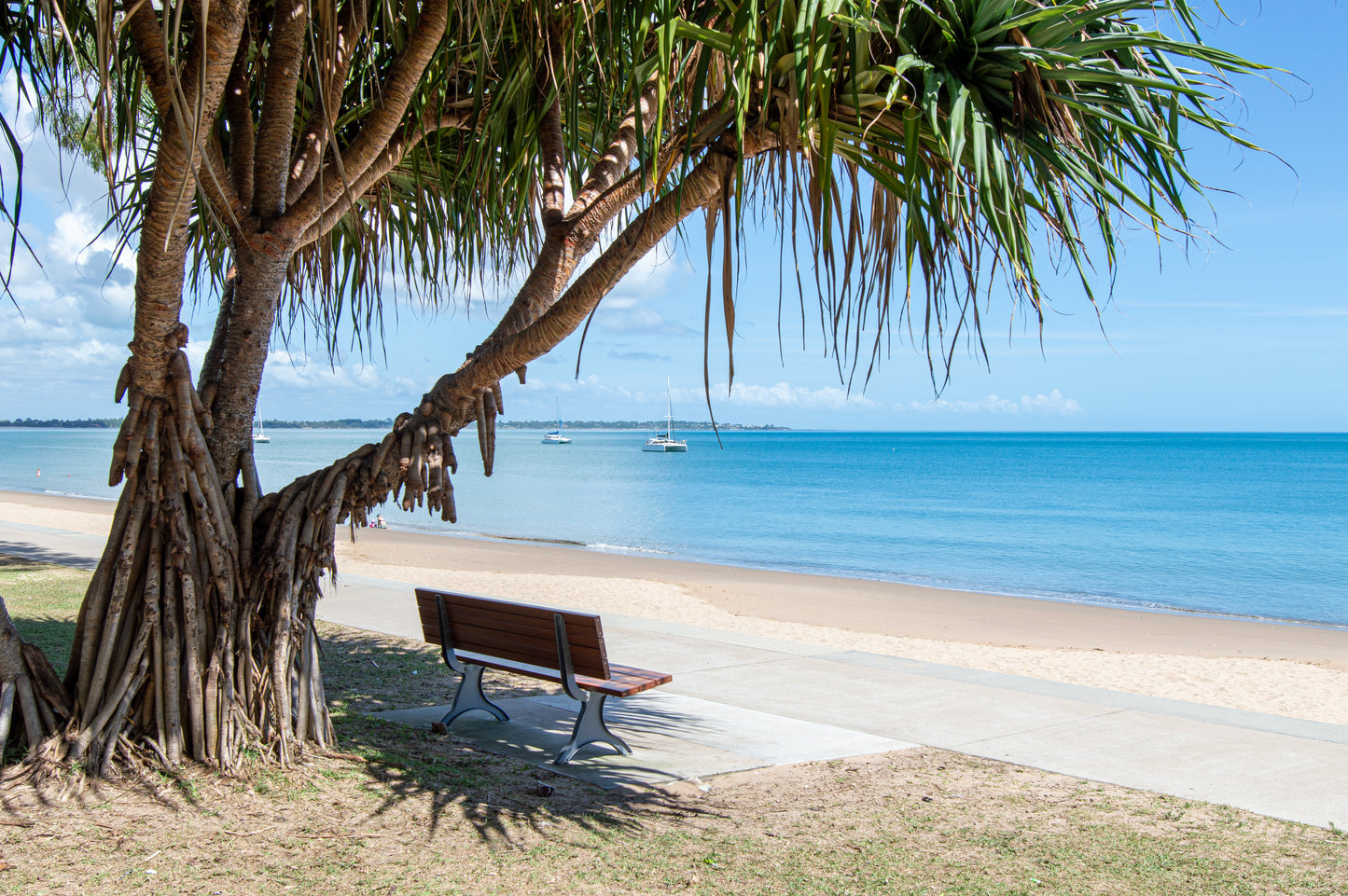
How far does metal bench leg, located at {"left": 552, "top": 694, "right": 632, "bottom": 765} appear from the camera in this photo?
174 inches

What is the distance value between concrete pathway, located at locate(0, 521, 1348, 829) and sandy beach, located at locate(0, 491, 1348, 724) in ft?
4.79

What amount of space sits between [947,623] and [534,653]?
8.50 meters

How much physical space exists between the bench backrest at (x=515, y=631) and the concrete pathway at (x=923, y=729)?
39cm

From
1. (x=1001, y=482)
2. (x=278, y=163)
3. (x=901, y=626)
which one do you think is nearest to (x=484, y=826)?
(x=278, y=163)

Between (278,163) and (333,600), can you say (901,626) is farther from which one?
(278,163)

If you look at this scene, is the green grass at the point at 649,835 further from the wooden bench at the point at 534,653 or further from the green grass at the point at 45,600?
the green grass at the point at 45,600

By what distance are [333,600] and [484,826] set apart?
19.5 feet

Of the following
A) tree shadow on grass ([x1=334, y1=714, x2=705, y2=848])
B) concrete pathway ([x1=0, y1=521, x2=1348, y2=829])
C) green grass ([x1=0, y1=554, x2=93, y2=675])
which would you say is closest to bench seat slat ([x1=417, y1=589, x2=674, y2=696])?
concrete pathway ([x1=0, y1=521, x2=1348, y2=829])

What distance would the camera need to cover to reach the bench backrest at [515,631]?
4.36m

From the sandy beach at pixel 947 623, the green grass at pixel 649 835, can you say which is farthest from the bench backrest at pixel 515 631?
the sandy beach at pixel 947 623

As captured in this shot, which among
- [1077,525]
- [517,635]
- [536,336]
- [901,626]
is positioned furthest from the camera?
[1077,525]

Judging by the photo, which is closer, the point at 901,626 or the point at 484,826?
the point at 484,826

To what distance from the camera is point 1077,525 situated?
3112 cm

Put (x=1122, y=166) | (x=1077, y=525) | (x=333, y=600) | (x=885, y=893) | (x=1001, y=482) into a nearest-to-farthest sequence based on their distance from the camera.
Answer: (x=885, y=893)
(x=1122, y=166)
(x=333, y=600)
(x=1077, y=525)
(x=1001, y=482)
